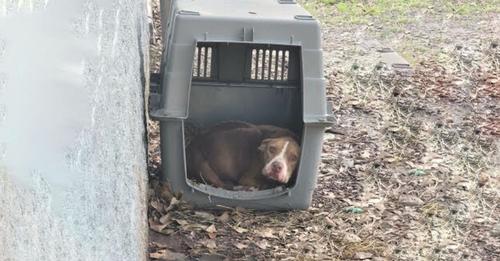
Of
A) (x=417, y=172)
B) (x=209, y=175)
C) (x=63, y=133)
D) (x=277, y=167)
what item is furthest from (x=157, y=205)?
(x=63, y=133)

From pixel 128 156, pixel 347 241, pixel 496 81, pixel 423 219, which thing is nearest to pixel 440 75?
pixel 496 81

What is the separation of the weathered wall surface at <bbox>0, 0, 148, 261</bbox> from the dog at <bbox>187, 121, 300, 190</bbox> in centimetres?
138

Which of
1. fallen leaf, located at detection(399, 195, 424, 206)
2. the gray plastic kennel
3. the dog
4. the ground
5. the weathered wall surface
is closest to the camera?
the weathered wall surface

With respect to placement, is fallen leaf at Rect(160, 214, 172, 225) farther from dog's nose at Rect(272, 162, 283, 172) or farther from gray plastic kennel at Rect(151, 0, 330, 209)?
dog's nose at Rect(272, 162, 283, 172)

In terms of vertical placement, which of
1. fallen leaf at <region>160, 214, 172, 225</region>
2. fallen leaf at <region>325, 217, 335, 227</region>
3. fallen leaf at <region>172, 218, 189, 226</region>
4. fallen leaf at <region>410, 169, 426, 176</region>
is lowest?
fallen leaf at <region>325, 217, 335, 227</region>

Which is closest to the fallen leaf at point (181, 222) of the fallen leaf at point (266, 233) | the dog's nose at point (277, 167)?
the fallen leaf at point (266, 233)

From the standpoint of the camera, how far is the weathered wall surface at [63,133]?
1018 millimetres

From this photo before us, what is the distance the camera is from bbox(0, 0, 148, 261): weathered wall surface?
1.02m

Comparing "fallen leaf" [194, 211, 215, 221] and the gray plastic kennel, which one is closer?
the gray plastic kennel

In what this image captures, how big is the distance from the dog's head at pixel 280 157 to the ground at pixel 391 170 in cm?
23

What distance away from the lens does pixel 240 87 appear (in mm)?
3969

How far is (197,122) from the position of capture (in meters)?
4.07

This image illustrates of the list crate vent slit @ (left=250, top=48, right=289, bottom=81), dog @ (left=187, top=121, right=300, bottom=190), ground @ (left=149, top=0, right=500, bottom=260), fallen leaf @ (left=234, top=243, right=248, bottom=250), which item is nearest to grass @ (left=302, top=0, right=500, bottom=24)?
ground @ (left=149, top=0, right=500, bottom=260)

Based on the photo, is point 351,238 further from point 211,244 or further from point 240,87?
point 240,87
